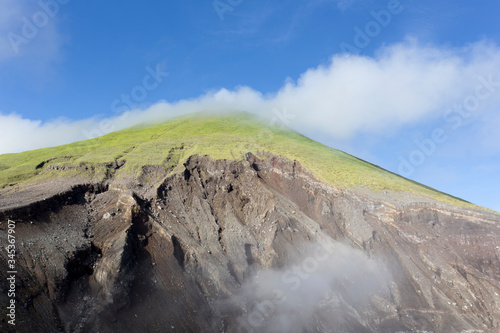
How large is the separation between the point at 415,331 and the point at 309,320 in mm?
16122

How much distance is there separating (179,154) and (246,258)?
28935 mm

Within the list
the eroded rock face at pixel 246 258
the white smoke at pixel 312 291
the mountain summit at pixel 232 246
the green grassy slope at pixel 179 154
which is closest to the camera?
the eroded rock face at pixel 246 258

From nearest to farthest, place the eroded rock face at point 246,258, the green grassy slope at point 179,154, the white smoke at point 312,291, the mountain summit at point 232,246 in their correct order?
1. the eroded rock face at point 246,258
2. the mountain summit at point 232,246
3. the white smoke at point 312,291
4. the green grassy slope at point 179,154

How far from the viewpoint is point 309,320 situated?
4041 centimetres

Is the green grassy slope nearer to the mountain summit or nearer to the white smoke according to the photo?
the mountain summit

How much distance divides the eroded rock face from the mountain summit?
0.64ft

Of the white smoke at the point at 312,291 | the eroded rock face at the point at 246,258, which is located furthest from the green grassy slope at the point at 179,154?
the white smoke at the point at 312,291

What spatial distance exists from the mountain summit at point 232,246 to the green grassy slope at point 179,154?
524 millimetres

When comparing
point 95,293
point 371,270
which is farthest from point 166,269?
point 371,270

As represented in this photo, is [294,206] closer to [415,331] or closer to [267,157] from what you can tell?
[267,157]

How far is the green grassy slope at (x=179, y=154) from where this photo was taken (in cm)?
5212

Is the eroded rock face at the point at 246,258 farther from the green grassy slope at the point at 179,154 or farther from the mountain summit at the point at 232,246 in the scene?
the green grassy slope at the point at 179,154

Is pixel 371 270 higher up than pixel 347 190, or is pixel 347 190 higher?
pixel 347 190

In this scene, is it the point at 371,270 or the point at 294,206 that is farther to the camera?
the point at 294,206
